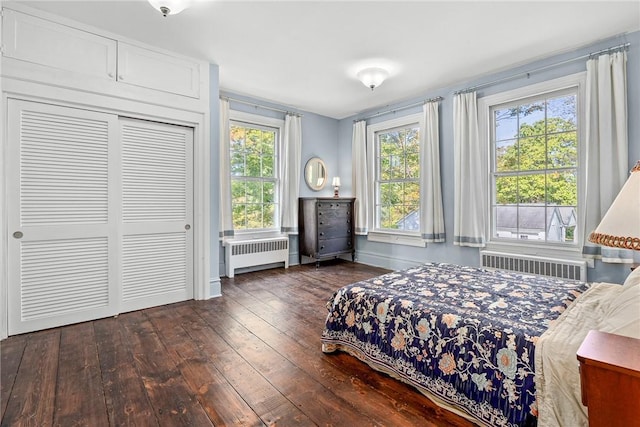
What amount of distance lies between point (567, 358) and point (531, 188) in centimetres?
299

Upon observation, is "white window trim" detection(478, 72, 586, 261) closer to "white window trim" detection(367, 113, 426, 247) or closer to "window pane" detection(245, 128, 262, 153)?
"white window trim" detection(367, 113, 426, 247)

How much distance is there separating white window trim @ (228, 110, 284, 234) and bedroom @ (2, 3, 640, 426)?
0.43 feet

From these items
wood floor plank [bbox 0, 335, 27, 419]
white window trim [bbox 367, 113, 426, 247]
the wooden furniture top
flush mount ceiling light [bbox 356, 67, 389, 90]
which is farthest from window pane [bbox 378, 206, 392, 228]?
wood floor plank [bbox 0, 335, 27, 419]

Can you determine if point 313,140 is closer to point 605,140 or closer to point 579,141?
point 579,141

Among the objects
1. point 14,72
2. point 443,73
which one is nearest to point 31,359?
point 14,72

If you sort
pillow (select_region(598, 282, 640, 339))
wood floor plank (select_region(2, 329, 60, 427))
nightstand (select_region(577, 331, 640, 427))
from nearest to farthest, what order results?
nightstand (select_region(577, 331, 640, 427)) < pillow (select_region(598, 282, 640, 339)) < wood floor plank (select_region(2, 329, 60, 427))

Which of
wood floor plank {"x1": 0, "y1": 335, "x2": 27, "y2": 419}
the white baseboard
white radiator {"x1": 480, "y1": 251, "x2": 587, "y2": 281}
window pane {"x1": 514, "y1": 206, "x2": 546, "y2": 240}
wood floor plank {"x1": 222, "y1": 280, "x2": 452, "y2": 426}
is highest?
window pane {"x1": 514, "y1": 206, "x2": 546, "y2": 240}

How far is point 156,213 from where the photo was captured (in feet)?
10.7

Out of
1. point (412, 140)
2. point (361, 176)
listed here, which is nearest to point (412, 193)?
point (412, 140)

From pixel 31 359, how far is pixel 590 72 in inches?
214

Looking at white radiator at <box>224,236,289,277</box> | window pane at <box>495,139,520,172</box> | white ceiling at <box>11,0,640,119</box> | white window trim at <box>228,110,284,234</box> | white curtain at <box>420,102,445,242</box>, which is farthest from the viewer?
white window trim at <box>228,110,284,234</box>

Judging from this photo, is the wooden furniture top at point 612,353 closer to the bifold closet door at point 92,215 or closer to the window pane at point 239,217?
the bifold closet door at point 92,215

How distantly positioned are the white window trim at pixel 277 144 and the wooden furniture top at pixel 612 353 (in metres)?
4.37

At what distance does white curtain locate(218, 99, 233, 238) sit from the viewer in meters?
4.36
